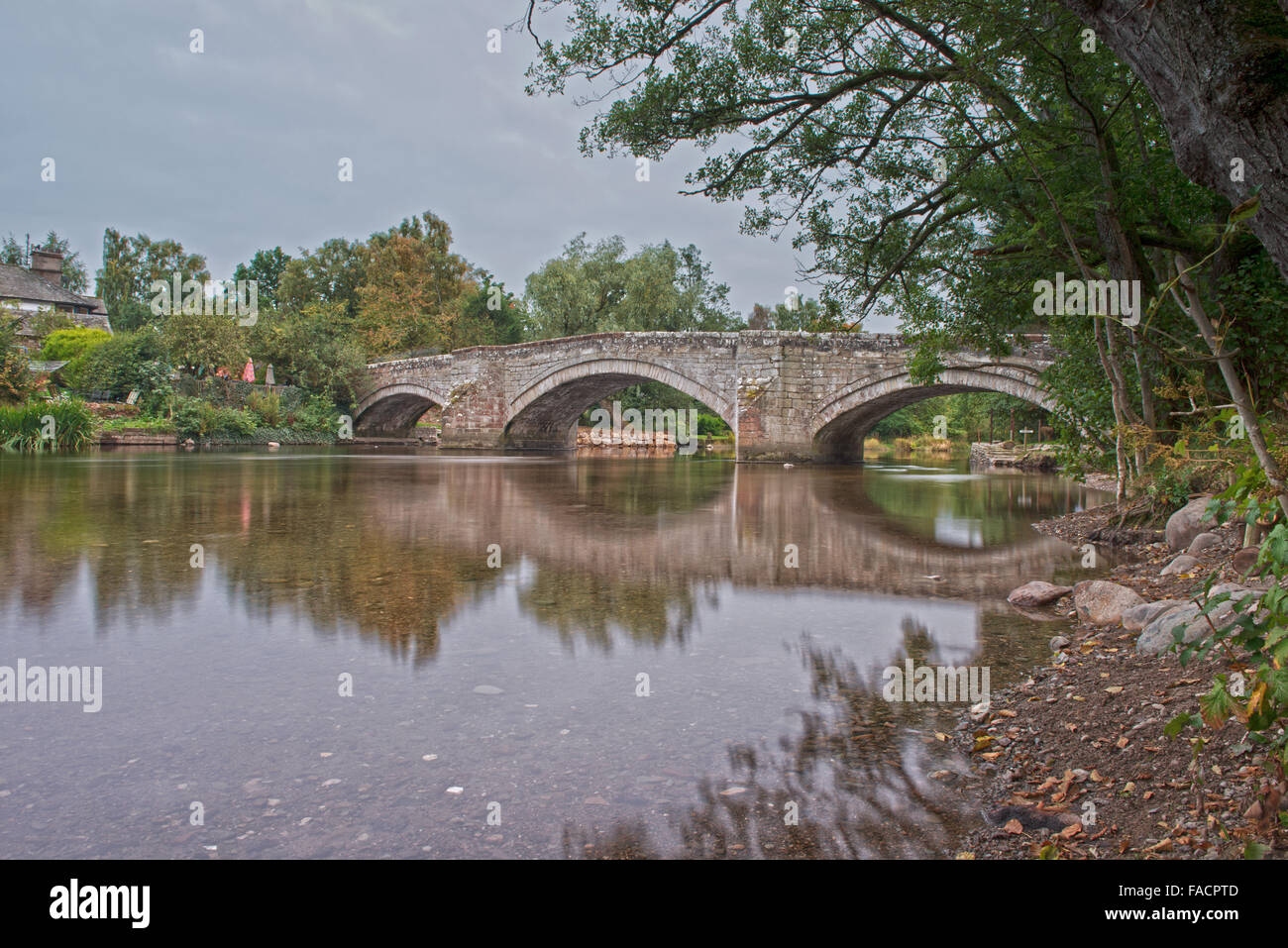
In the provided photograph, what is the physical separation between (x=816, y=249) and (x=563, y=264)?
94.6 ft

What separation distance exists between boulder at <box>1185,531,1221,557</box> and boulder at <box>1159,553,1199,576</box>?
15 cm

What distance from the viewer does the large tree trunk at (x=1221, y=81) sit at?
7.47ft

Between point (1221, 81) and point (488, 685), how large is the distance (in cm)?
317

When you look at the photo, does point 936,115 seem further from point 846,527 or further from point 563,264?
point 563,264

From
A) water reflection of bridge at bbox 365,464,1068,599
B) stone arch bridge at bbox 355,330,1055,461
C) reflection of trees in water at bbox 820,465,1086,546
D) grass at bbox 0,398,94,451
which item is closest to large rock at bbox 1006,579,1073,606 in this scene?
water reflection of bridge at bbox 365,464,1068,599

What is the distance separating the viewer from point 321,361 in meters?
35.9

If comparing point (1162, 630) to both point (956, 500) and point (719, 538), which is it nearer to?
point (719, 538)

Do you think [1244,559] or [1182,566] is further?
[1182,566]

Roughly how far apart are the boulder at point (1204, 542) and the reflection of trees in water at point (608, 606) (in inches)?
128

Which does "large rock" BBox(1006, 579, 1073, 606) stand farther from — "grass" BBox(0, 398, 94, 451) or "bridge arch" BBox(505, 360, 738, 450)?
"grass" BBox(0, 398, 94, 451)

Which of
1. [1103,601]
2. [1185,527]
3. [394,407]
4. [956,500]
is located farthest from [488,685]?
[394,407]

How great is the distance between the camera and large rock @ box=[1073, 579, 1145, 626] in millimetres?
4379

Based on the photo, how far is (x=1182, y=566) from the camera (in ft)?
17.0

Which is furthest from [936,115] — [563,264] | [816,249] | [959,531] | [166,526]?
[563,264]
